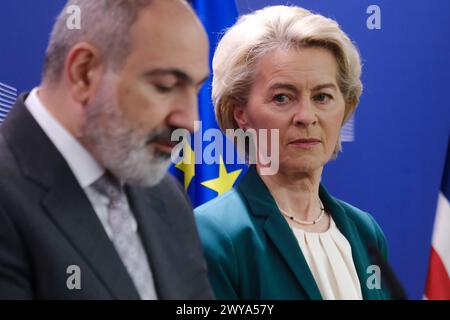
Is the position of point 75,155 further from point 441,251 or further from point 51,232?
point 441,251

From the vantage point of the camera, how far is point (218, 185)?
1.37m

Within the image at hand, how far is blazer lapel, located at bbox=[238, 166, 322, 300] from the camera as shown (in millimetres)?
1125

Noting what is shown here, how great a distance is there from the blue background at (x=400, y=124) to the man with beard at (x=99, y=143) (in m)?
0.54

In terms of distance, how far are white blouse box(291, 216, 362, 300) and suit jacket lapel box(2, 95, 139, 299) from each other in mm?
385

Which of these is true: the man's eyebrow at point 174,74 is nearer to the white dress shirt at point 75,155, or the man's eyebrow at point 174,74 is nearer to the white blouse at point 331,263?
the white dress shirt at point 75,155

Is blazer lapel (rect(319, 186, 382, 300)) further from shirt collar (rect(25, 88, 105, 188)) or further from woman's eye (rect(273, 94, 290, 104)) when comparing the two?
shirt collar (rect(25, 88, 105, 188))

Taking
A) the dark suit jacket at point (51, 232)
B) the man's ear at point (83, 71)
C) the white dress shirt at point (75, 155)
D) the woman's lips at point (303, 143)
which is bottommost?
the dark suit jacket at point (51, 232)

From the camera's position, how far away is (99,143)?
887 mm

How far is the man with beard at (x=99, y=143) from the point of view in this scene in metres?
0.84

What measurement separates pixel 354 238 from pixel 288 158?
0.19m

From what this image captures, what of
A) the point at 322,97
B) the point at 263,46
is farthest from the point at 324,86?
the point at 263,46

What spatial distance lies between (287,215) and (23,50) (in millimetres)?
516

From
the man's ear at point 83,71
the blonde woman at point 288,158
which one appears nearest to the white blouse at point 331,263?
the blonde woman at point 288,158

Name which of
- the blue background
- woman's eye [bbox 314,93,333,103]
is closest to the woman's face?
woman's eye [bbox 314,93,333,103]
